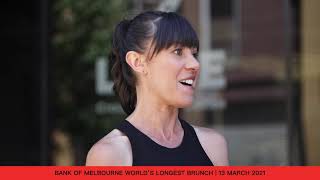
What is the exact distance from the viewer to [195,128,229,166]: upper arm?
2123 mm

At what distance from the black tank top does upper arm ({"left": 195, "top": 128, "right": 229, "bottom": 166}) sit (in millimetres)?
36

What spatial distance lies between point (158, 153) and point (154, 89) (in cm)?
19

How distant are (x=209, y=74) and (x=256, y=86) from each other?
474 millimetres

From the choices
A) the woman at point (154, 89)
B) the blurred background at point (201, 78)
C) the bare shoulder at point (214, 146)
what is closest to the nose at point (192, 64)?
the woman at point (154, 89)

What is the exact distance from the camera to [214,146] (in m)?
2.14

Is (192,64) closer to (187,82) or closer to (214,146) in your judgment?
(187,82)

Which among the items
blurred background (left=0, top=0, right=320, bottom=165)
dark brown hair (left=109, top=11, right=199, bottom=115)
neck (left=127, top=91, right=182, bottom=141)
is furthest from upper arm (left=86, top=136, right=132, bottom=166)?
blurred background (left=0, top=0, right=320, bottom=165)

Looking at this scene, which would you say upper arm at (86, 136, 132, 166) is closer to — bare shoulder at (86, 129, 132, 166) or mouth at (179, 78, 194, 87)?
bare shoulder at (86, 129, 132, 166)

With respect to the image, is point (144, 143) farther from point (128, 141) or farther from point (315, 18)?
point (315, 18)

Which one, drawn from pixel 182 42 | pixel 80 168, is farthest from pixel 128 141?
pixel 182 42

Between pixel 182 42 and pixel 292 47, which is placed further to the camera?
pixel 292 47

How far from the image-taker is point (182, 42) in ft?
6.64

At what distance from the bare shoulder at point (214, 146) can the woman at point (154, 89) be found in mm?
10

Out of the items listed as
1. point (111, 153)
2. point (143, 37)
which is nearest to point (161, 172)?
point (111, 153)
